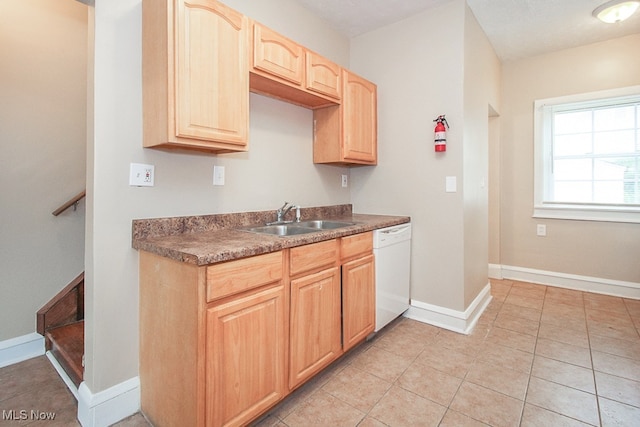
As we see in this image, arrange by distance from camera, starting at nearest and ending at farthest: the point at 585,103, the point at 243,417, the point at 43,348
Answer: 1. the point at 243,417
2. the point at 43,348
3. the point at 585,103

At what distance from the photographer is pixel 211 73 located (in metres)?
1.54

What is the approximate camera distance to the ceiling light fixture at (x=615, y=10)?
2.46m

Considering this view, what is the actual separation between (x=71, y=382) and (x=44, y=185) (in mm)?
1353

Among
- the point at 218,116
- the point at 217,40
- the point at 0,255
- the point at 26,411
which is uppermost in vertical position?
the point at 217,40

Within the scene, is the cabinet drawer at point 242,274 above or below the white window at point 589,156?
below

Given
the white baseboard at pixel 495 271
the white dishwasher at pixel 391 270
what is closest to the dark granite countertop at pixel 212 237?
the white dishwasher at pixel 391 270

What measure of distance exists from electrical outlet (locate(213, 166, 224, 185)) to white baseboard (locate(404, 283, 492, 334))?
1929 millimetres

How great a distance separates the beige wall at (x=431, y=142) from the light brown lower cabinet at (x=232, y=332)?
46.6 inches

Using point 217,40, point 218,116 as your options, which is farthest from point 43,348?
point 217,40

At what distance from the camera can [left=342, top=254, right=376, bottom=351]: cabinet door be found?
6.42ft

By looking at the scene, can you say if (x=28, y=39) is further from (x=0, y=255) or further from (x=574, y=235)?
(x=574, y=235)

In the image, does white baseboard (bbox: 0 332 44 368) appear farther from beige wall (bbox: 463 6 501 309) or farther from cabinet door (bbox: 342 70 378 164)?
beige wall (bbox: 463 6 501 309)

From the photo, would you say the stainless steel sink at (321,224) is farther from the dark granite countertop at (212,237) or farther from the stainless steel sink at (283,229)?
the dark granite countertop at (212,237)

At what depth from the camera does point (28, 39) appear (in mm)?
2080
